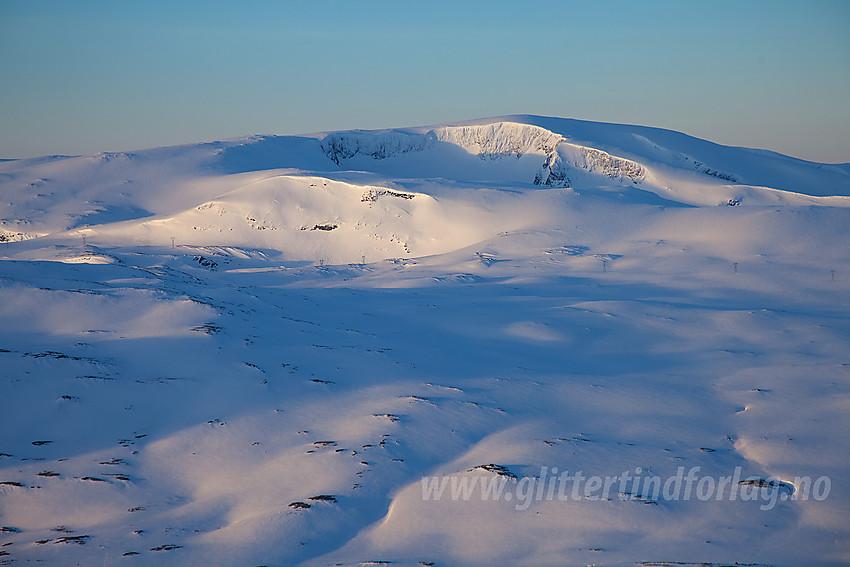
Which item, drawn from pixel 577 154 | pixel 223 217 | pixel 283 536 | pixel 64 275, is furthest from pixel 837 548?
pixel 577 154

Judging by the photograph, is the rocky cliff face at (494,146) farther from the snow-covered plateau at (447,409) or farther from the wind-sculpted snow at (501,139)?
the snow-covered plateau at (447,409)

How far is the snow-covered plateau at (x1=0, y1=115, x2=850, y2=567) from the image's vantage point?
929 cm

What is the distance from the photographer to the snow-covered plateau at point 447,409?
30.5ft

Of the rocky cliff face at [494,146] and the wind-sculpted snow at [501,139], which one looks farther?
the wind-sculpted snow at [501,139]

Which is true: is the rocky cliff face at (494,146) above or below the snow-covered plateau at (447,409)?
above

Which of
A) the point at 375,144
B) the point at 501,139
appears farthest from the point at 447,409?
the point at 375,144

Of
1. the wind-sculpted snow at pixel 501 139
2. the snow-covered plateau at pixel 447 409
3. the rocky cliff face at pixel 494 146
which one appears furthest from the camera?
the wind-sculpted snow at pixel 501 139

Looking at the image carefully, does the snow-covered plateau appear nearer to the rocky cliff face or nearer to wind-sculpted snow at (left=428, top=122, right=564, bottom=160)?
the rocky cliff face

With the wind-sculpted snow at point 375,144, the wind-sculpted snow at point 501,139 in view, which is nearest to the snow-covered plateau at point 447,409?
the wind-sculpted snow at point 501,139

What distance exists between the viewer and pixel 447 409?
13.5 meters

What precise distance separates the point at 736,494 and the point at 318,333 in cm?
1125

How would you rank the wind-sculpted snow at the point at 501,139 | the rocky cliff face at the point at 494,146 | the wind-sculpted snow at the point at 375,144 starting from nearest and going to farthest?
1. the rocky cliff face at the point at 494,146
2. the wind-sculpted snow at the point at 501,139
3. the wind-sculpted snow at the point at 375,144

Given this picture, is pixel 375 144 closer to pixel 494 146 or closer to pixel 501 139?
pixel 494 146

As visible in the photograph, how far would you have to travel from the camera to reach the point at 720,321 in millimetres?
20531
